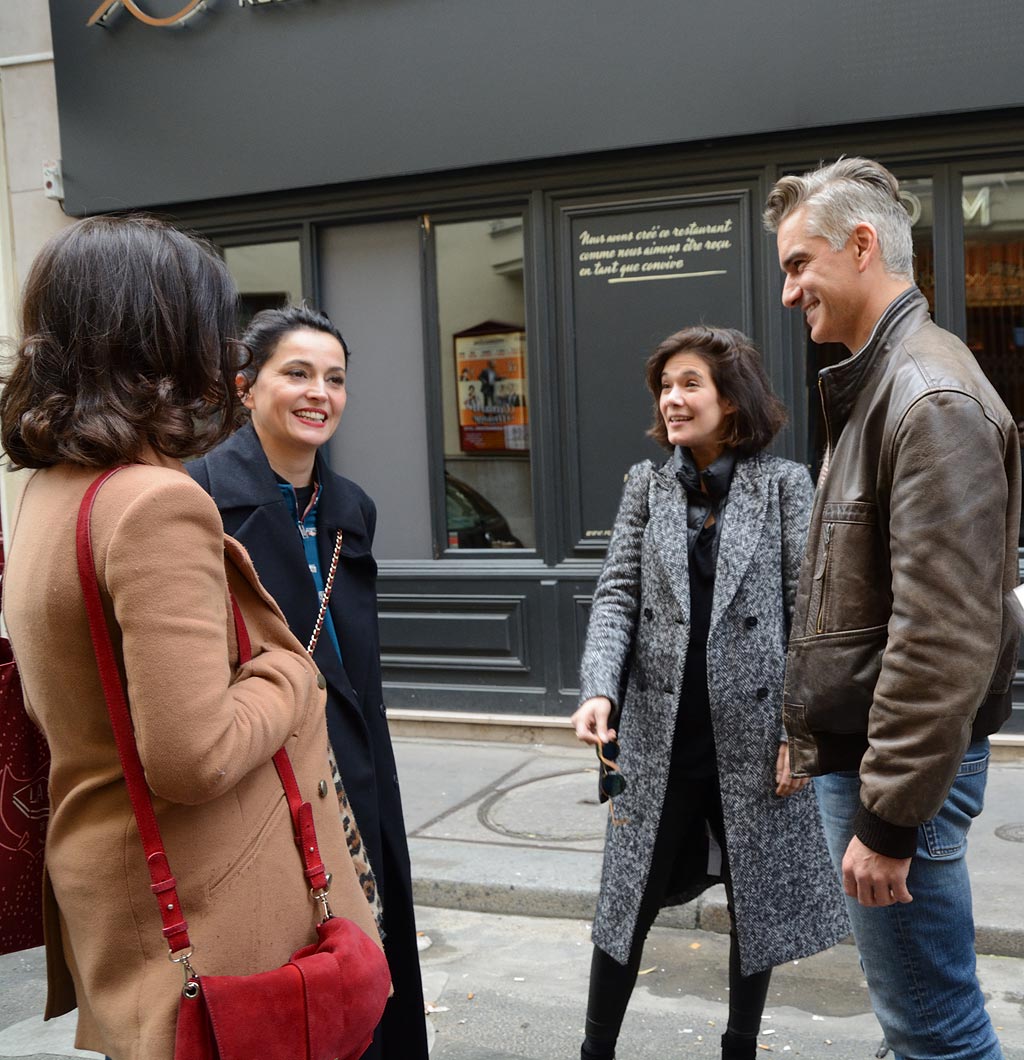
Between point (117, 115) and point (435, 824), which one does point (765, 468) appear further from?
point (117, 115)

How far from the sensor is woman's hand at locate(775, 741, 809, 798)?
3057 millimetres

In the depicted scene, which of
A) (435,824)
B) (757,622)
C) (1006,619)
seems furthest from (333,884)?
(435,824)

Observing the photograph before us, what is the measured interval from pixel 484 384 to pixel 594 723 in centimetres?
451

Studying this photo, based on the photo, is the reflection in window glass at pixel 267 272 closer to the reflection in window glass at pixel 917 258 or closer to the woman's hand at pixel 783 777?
the reflection in window glass at pixel 917 258

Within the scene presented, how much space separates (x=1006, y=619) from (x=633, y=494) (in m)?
1.34

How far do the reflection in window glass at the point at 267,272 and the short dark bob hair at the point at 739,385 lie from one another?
4.73m

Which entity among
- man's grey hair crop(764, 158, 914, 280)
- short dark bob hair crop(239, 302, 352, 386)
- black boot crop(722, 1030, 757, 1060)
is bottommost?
black boot crop(722, 1030, 757, 1060)

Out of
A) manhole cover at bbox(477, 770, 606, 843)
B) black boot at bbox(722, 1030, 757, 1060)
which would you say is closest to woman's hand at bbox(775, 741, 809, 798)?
black boot at bbox(722, 1030, 757, 1060)

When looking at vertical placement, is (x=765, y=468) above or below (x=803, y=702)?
above

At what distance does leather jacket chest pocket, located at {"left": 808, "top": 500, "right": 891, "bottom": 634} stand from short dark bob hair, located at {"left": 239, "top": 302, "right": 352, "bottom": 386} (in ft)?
4.81

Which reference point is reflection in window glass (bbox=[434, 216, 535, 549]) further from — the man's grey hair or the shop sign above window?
the man's grey hair

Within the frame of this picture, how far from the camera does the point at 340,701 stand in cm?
273

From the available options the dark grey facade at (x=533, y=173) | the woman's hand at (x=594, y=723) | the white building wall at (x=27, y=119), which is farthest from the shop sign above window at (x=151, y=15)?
the woman's hand at (x=594, y=723)

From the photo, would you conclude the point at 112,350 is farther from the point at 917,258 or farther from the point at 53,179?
the point at 53,179
